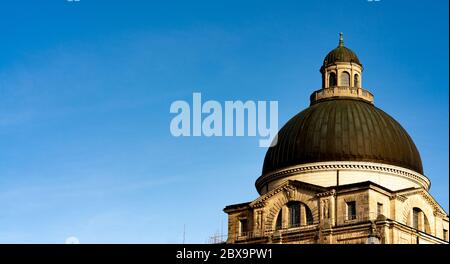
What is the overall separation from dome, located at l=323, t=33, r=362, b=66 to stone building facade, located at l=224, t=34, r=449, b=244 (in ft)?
10.4

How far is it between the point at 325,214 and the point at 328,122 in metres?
7.96

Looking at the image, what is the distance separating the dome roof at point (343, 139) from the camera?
6856 cm

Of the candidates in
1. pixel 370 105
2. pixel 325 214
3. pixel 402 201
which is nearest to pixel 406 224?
pixel 402 201

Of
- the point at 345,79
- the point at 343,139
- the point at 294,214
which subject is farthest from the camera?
the point at 345,79

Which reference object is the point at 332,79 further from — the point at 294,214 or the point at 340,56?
the point at 294,214

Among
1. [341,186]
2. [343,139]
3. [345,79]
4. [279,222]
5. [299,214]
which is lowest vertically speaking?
[279,222]

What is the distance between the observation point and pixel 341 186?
214ft

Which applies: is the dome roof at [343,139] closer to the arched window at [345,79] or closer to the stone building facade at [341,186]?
the stone building facade at [341,186]

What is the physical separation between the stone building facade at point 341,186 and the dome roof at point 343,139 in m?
0.07

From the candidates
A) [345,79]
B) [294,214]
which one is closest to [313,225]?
[294,214]

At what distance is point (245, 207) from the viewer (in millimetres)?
70938

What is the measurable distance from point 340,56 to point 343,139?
992cm
